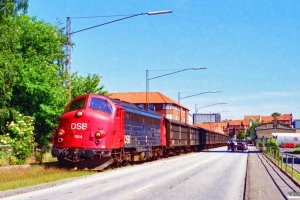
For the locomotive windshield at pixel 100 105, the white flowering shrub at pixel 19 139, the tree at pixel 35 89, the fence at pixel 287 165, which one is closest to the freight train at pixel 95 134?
the locomotive windshield at pixel 100 105

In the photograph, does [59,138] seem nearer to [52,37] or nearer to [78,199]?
[78,199]

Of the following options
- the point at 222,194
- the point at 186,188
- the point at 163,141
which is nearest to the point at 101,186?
the point at 186,188

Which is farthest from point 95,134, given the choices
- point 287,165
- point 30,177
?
point 287,165

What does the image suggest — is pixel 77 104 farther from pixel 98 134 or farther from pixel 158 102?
pixel 158 102

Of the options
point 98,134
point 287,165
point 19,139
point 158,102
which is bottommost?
point 287,165

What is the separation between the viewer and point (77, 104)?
76.4 feet

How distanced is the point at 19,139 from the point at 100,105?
753cm

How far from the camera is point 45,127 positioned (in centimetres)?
3272

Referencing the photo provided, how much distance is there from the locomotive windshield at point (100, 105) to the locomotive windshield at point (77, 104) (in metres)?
0.51

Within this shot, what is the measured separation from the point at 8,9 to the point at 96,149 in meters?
10.1

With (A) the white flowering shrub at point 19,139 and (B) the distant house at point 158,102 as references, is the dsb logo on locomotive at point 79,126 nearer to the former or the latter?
(A) the white flowering shrub at point 19,139

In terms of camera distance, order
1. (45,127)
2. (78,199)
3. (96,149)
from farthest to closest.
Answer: (45,127) < (96,149) < (78,199)

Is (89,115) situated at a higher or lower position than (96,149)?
higher

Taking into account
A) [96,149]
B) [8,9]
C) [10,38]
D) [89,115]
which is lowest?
[96,149]
